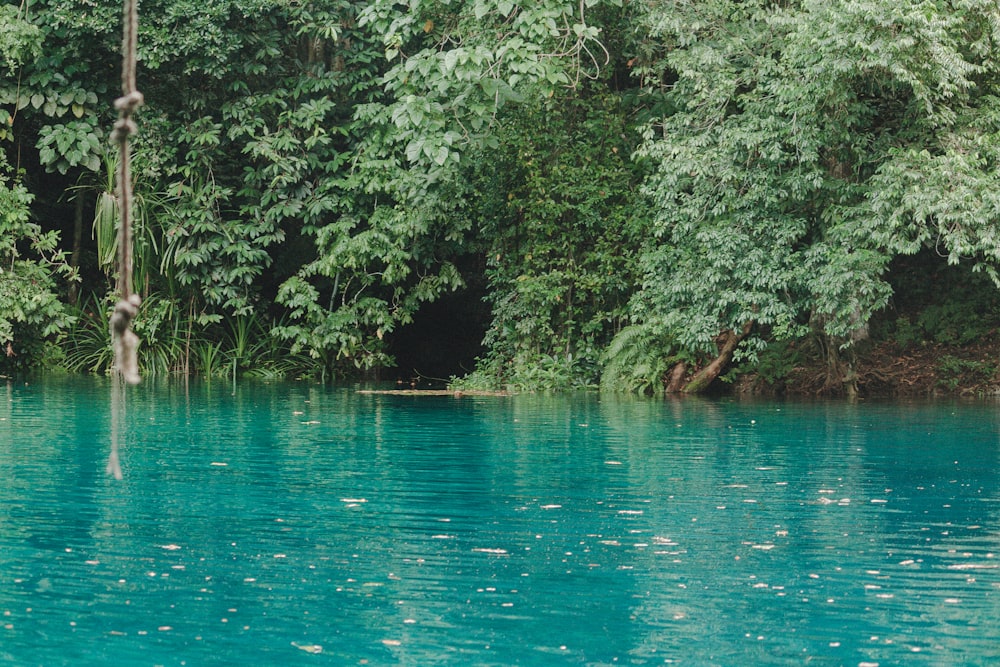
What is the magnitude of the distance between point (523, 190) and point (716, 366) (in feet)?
11.7

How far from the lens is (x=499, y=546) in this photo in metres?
6.48

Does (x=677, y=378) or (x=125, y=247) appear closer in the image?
(x=125, y=247)

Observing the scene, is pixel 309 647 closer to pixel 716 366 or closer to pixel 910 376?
pixel 716 366

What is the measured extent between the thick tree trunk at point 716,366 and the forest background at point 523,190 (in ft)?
0.21

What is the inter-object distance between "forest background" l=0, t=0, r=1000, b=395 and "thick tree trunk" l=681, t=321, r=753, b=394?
6 cm

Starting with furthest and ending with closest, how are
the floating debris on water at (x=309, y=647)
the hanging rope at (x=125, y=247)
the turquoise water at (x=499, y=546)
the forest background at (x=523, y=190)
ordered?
the forest background at (x=523, y=190)
the turquoise water at (x=499, y=546)
the floating debris on water at (x=309, y=647)
the hanging rope at (x=125, y=247)

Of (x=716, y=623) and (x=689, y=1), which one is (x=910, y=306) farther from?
(x=716, y=623)

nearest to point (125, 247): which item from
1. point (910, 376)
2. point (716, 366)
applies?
point (716, 366)

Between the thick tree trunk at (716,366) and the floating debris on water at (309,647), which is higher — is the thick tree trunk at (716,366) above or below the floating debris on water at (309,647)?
above

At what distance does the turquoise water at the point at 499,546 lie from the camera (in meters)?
4.79

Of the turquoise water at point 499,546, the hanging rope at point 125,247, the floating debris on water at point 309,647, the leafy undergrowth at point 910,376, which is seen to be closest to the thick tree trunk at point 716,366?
the leafy undergrowth at point 910,376

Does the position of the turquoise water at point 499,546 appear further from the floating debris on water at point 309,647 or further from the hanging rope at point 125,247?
the hanging rope at point 125,247

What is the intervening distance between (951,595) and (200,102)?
15510 mm

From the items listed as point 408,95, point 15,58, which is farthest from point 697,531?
point 15,58
